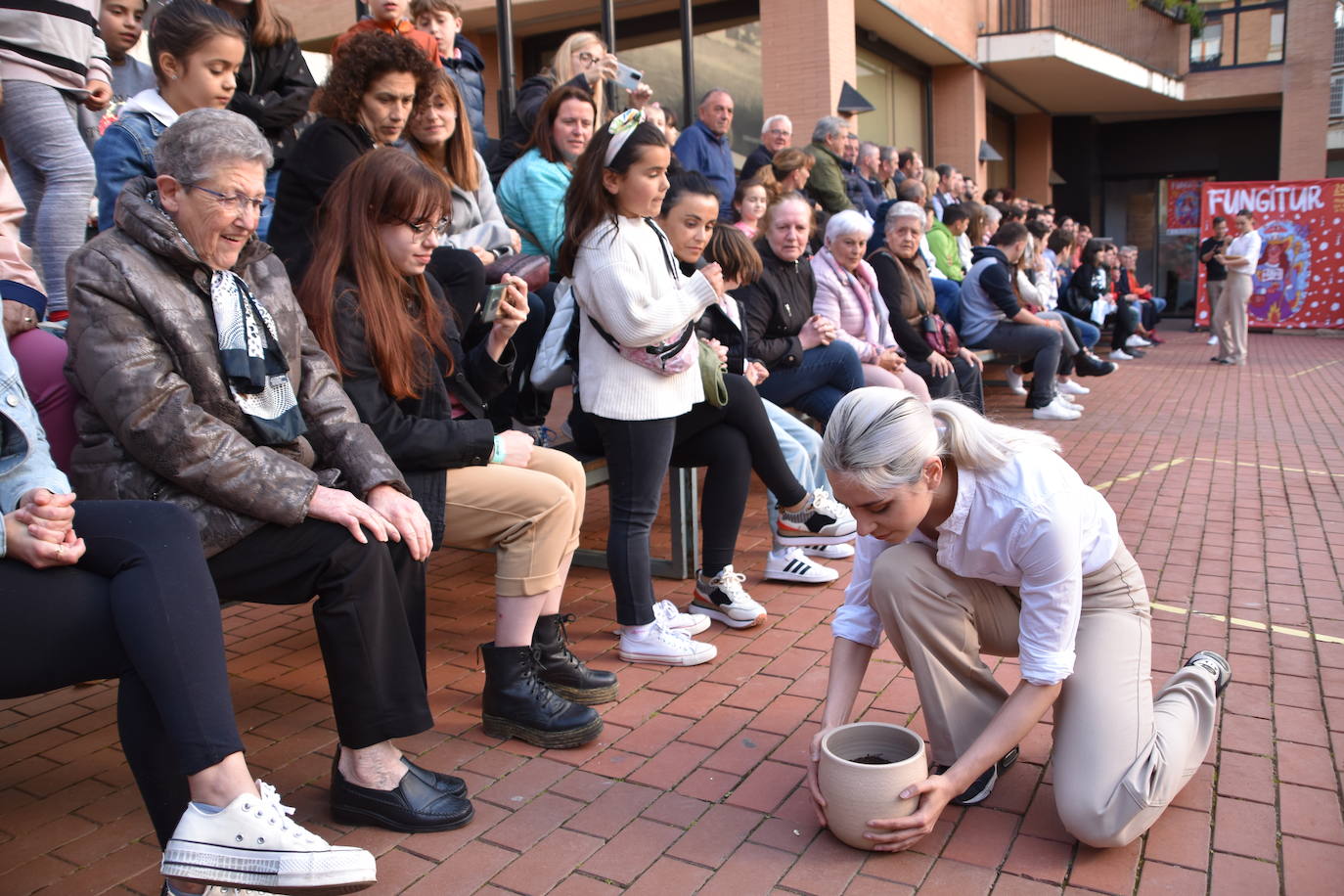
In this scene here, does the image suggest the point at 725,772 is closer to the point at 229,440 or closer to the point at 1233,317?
the point at 229,440

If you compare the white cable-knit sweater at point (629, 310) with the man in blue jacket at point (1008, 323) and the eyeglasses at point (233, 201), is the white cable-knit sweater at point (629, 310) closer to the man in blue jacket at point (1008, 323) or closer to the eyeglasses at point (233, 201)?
the eyeglasses at point (233, 201)

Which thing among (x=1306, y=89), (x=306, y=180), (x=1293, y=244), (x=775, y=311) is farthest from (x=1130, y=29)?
(x=306, y=180)

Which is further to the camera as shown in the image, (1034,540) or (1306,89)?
(1306,89)

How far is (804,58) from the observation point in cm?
1402

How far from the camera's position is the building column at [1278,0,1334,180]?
882 inches

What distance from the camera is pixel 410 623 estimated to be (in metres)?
2.85

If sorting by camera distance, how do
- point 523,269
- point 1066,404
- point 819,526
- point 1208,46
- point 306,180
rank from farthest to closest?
point 1208,46 → point 1066,404 → point 819,526 → point 523,269 → point 306,180

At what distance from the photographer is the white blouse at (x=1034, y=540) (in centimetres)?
235

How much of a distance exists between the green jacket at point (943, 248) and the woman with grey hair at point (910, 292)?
3.07 meters

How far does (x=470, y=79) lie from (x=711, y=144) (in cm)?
231

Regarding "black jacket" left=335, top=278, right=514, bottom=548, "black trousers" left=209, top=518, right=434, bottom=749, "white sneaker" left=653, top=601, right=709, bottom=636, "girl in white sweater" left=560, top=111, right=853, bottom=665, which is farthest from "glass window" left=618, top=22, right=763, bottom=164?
"black trousers" left=209, top=518, right=434, bottom=749

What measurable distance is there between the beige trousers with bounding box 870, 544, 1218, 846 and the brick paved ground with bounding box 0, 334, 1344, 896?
158 mm

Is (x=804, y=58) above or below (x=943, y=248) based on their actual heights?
above

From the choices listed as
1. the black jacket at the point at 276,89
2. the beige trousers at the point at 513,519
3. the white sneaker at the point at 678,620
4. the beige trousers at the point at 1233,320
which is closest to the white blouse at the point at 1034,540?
the beige trousers at the point at 513,519
